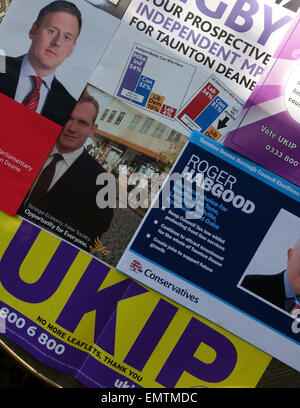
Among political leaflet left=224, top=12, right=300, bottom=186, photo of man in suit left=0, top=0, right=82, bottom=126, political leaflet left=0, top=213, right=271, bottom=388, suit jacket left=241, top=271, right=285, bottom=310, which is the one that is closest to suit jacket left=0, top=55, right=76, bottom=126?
photo of man in suit left=0, top=0, right=82, bottom=126

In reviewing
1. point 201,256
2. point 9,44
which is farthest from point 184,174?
point 9,44

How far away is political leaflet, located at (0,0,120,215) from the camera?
94 cm

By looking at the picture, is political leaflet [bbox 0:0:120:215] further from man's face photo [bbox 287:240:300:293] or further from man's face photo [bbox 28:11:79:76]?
man's face photo [bbox 287:240:300:293]

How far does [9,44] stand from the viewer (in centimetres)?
96

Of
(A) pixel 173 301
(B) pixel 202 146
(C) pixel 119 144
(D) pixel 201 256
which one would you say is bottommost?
(A) pixel 173 301

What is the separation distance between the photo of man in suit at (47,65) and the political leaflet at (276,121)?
0.45 meters

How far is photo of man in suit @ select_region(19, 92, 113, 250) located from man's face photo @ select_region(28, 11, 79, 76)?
122 millimetres

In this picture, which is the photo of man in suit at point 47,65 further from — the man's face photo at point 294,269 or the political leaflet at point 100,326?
the man's face photo at point 294,269

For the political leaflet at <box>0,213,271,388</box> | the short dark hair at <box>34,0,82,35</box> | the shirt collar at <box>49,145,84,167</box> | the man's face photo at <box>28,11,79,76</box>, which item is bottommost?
the political leaflet at <box>0,213,271,388</box>

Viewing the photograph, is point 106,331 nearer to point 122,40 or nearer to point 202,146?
point 202,146

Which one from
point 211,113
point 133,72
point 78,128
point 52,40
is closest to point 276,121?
point 211,113

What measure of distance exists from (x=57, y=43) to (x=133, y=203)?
17.8 inches

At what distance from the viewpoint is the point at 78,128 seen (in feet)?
3.13

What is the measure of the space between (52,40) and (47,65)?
6 centimetres
